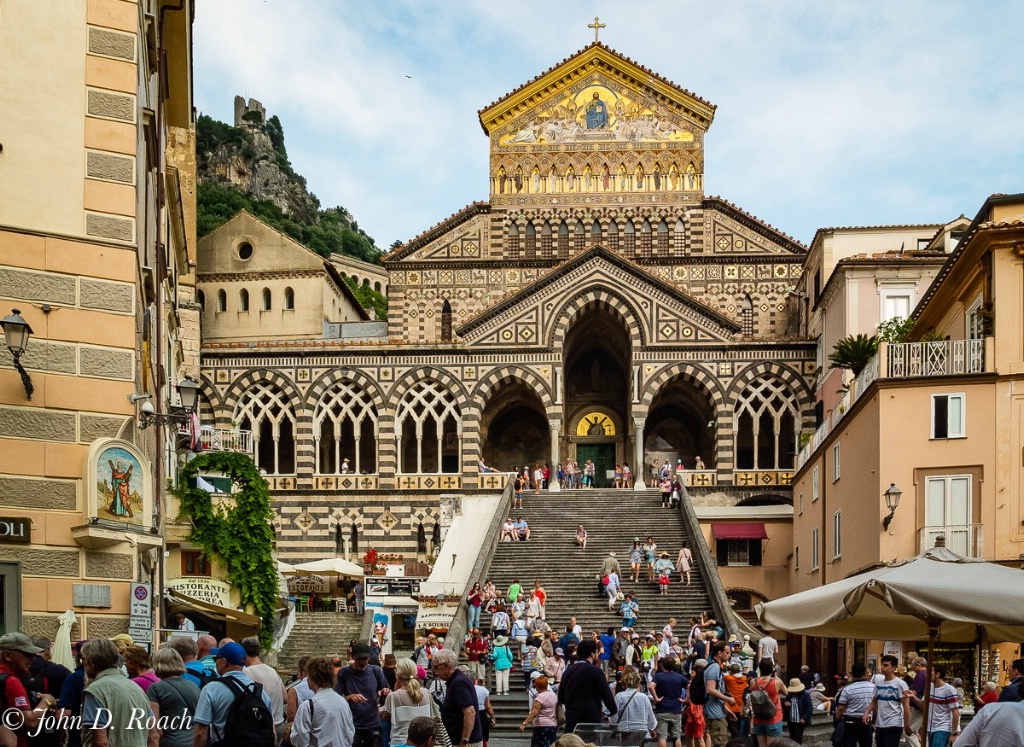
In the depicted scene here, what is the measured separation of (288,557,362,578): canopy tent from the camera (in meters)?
46.1

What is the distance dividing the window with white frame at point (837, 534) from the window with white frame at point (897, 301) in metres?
8.96

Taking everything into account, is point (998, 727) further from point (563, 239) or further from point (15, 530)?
point (563, 239)

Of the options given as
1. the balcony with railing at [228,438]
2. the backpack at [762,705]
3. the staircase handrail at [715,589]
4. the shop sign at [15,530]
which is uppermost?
the shop sign at [15,530]

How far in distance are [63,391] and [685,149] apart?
42426 mm

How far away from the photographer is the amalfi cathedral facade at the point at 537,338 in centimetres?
5203

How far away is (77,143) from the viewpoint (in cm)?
1839

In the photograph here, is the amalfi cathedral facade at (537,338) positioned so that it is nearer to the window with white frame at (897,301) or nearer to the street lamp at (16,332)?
the window with white frame at (897,301)

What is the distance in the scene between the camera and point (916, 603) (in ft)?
43.0

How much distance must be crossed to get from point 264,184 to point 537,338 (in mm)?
60954

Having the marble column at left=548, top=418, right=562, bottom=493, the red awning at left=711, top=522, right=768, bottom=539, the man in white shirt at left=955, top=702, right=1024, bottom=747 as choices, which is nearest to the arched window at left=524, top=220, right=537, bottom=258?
the marble column at left=548, top=418, right=562, bottom=493

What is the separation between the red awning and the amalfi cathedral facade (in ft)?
7.25

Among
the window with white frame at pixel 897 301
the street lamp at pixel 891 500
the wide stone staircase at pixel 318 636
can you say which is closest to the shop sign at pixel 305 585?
the wide stone staircase at pixel 318 636

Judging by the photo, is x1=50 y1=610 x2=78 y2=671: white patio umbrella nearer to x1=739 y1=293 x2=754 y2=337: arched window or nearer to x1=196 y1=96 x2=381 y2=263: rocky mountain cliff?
x1=739 y1=293 x2=754 y2=337: arched window

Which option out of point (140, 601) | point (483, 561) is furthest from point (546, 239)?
point (140, 601)
